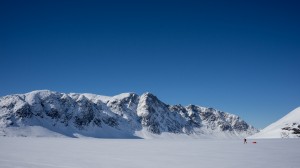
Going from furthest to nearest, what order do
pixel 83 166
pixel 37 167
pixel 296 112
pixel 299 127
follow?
1. pixel 296 112
2. pixel 299 127
3. pixel 83 166
4. pixel 37 167

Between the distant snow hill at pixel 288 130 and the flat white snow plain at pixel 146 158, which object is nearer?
the flat white snow plain at pixel 146 158

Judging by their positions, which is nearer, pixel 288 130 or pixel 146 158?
pixel 146 158

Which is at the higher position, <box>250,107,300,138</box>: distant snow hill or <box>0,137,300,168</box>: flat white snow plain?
<box>250,107,300,138</box>: distant snow hill

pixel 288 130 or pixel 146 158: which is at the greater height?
pixel 288 130

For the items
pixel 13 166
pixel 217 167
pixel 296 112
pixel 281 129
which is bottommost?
pixel 13 166

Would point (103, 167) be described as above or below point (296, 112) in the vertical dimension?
below

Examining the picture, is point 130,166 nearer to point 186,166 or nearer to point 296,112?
point 186,166

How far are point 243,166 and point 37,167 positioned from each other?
52.5 feet

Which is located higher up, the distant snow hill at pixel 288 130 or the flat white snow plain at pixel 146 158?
the distant snow hill at pixel 288 130

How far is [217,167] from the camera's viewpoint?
73.2ft

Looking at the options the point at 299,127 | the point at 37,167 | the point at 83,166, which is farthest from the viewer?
the point at 299,127

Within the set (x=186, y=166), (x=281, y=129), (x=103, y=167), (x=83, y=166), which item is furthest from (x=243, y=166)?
(x=281, y=129)

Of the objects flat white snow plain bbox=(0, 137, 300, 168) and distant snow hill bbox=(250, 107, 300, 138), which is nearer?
flat white snow plain bbox=(0, 137, 300, 168)

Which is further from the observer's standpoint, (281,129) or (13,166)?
(281,129)
